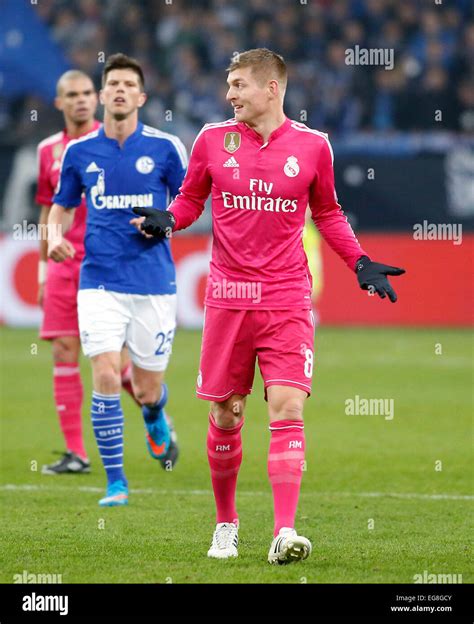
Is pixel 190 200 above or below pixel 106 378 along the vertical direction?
above

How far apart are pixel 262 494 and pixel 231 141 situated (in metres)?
2.79

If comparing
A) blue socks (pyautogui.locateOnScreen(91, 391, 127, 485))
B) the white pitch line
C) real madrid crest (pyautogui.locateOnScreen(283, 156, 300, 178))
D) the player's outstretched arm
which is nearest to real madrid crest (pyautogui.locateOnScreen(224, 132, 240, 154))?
real madrid crest (pyautogui.locateOnScreen(283, 156, 300, 178))

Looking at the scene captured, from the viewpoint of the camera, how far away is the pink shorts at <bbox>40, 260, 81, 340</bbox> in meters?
8.99

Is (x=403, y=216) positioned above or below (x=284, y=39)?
below

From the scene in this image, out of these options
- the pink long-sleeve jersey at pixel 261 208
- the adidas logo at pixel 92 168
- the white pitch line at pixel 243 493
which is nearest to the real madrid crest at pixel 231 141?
the pink long-sleeve jersey at pixel 261 208

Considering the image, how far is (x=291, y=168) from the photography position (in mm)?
5891

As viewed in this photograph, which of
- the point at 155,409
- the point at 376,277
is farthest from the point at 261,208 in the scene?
the point at 155,409

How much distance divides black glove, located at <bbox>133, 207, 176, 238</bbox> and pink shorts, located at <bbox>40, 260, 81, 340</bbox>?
10.5 feet

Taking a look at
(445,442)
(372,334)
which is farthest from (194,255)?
(445,442)

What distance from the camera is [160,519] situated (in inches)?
272

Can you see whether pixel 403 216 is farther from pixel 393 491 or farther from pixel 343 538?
pixel 343 538

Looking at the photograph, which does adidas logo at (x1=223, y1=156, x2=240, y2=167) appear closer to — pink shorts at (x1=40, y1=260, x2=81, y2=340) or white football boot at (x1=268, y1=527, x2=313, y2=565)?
white football boot at (x1=268, y1=527, x2=313, y2=565)

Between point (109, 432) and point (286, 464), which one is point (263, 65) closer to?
point (286, 464)

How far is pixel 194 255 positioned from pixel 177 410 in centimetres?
709
